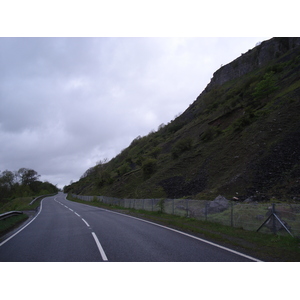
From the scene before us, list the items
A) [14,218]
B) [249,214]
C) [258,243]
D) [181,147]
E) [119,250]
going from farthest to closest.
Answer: [181,147]
[14,218]
[249,214]
[258,243]
[119,250]

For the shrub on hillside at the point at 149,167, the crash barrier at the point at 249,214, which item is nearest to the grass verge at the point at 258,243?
the crash barrier at the point at 249,214

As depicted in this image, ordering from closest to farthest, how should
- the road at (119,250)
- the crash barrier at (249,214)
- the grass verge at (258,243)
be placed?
the road at (119,250) < the grass verge at (258,243) < the crash barrier at (249,214)

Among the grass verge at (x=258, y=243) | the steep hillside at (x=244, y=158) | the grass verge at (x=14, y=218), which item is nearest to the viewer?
the grass verge at (x=258, y=243)

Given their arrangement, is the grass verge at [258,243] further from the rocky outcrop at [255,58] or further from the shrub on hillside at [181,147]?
the rocky outcrop at [255,58]

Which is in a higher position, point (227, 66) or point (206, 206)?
point (227, 66)

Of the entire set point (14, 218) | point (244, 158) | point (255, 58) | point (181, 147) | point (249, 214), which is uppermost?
point (255, 58)

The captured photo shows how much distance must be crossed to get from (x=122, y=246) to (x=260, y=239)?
4909mm

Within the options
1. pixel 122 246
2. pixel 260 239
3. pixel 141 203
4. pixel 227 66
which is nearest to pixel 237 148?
pixel 141 203

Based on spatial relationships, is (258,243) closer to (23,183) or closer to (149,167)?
(149,167)

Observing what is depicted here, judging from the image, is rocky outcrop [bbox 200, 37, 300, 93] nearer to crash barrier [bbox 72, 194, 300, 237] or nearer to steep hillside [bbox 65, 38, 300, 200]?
steep hillside [bbox 65, 38, 300, 200]

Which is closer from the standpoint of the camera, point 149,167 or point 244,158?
point 244,158

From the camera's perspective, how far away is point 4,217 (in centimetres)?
1539

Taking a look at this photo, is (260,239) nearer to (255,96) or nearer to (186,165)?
(186,165)

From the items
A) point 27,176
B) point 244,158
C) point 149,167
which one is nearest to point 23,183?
point 27,176
